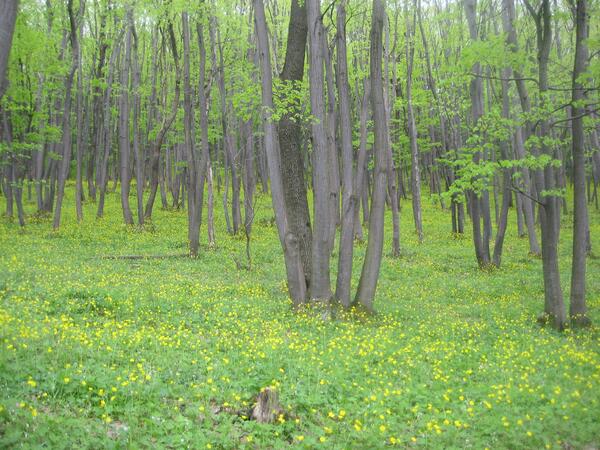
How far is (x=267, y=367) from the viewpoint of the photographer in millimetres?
7102

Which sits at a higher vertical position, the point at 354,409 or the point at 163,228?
the point at 163,228

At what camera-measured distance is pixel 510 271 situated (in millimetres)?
18812

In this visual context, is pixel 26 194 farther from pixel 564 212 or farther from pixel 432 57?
pixel 564 212

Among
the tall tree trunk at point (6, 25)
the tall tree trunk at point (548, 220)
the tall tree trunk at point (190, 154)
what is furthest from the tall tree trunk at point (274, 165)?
the tall tree trunk at point (190, 154)

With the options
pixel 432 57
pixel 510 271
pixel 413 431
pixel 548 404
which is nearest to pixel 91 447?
pixel 413 431

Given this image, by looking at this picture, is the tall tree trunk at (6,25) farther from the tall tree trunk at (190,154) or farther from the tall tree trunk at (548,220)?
the tall tree trunk at (190,154)

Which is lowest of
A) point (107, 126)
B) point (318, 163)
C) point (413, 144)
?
point (318, 163)

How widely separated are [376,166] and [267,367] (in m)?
5.65

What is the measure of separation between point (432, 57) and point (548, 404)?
2995 cm

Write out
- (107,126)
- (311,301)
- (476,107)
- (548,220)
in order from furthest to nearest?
(107,126)
(476,107)
(548,220)
(311,301)

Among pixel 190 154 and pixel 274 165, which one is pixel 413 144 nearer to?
pixel 190 154

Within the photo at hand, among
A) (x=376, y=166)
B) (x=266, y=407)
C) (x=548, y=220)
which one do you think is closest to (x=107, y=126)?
(x=376, y=166)

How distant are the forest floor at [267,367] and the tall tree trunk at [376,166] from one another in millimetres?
769

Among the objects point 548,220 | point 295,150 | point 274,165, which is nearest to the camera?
point 274,165
